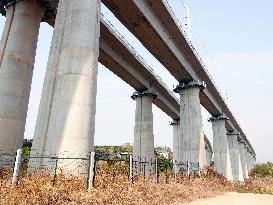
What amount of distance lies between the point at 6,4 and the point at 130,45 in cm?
1182

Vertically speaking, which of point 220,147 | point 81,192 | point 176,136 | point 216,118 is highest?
point 216,118

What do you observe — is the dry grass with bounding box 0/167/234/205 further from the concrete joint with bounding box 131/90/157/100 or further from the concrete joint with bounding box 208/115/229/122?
the concrete joint with bounding box 208/115/229/122

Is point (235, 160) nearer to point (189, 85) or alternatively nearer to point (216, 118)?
point (216, 118)

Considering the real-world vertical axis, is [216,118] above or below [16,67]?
above

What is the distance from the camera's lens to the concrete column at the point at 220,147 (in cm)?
4659

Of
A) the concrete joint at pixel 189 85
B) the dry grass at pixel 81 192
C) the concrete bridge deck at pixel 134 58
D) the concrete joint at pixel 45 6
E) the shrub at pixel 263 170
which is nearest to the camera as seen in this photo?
the dry grass at pixel 81 192

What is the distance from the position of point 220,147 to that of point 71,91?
38315 mm

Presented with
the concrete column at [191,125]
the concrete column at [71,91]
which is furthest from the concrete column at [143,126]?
the concrete column at [71,91]

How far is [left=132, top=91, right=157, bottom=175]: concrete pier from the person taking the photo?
Answer: 36062 mm

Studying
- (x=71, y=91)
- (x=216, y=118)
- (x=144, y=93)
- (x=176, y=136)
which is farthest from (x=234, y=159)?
(x=71, y=91)

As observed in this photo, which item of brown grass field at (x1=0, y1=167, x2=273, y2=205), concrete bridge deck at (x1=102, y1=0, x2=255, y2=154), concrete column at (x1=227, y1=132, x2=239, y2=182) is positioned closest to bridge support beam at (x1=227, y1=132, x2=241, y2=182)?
concrete column at (x1=227, y1=132, x2=239, y2=182)

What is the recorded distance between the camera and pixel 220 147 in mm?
47000

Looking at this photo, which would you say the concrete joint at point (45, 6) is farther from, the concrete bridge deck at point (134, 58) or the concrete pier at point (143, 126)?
the concrete pier at point (143, 126)

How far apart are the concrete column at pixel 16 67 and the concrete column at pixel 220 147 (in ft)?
115
